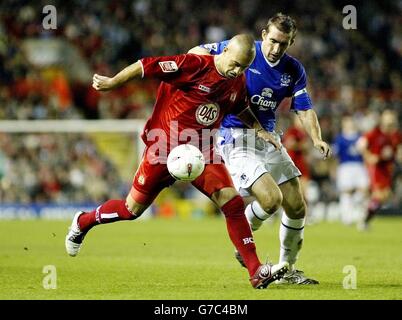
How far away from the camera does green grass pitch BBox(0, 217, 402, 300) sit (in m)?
7.62

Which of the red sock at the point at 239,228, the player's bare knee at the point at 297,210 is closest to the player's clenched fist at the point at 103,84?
the red sock at the point at 239,228

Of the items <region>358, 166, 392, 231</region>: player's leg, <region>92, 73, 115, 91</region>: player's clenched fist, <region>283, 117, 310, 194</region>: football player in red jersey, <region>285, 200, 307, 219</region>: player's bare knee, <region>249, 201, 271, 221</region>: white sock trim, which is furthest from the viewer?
<region>283, 117, 310, 194</region>: football player in red jersey

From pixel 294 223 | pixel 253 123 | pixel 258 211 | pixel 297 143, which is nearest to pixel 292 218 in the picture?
pixel 294 223

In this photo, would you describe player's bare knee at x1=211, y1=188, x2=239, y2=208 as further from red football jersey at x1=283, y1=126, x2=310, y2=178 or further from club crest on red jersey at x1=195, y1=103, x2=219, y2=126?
red football jersey at x1=283, y1=126, x2=310, y2=178

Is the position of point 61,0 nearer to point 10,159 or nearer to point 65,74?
point 65,74

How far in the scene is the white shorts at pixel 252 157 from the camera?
8.56 metres

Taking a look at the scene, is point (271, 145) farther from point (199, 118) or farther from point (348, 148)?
point (348, 148)

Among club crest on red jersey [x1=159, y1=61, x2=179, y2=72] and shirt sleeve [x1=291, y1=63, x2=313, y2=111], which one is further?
shirt sleeve [x1=291, y1=63, x2=313, y2=111]

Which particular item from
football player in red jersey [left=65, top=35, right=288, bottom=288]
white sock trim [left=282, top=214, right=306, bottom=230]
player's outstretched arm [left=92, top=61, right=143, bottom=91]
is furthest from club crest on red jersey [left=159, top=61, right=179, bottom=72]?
white sock trim [left=282, top=214, right=306, bottom=230]

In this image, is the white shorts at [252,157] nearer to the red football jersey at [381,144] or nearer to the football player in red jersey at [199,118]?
the football player in red jersey at [199,118]

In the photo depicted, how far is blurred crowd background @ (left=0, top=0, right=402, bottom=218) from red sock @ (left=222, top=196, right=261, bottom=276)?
12.7 m

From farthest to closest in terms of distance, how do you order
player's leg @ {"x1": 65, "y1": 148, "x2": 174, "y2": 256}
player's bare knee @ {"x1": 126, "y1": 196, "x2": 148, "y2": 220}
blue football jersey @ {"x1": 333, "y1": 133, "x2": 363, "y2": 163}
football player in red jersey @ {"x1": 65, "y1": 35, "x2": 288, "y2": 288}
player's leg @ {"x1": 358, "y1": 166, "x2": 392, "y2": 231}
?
blue football jersey @ {"x1": 333, "y1": 133, "x2": 363, "y2": 163}, player's leg @ {"x1": 358, "y1": 166, "x2": 392, "y2": 231}, player's bare knee @ {"x1": 126, "y1": 196, "x2": 148, "y2": 220}, player's leg @ {"x1": 65, "y1": 148, "x2": 174, "y2": 256}, football player in red jersey @ {"x1": 65, "y1": 35, "x2": 288, "y2": 288}

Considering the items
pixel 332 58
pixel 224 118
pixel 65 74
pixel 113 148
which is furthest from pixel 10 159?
pixel 224 118

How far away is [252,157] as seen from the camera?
857cm
